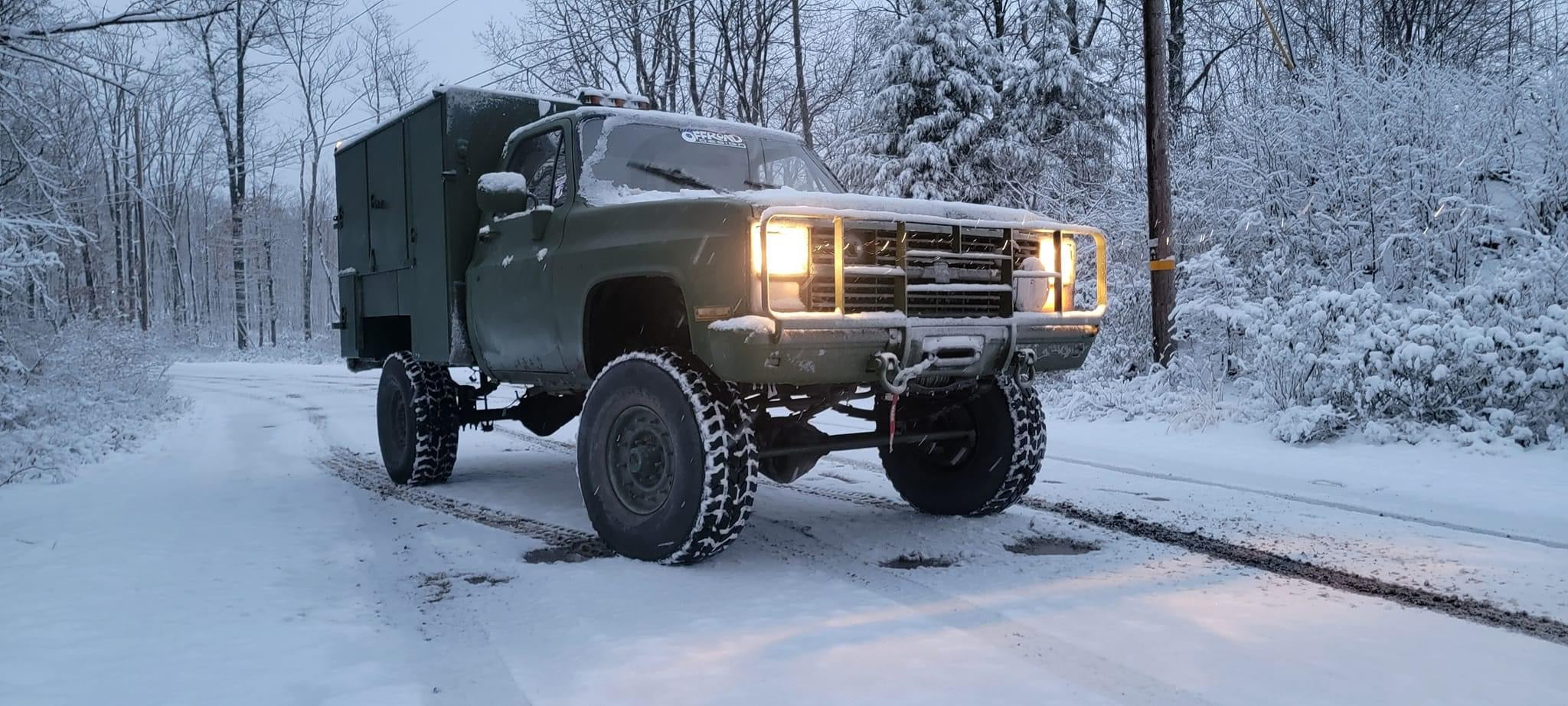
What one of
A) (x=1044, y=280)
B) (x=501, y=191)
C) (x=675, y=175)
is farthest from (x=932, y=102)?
(x=501, y=191)

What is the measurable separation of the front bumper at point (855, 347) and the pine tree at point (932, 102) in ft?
41.1

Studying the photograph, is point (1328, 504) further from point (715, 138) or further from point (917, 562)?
point (715, 138)

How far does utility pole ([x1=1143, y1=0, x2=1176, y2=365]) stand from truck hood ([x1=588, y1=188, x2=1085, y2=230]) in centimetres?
623

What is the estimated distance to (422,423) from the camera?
6.80 metres

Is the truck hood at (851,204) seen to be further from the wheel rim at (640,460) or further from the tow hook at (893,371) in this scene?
the wheel rim at (640,460)

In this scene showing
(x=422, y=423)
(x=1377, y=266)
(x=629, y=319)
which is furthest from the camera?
(x=1377, y=266)

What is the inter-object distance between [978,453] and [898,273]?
5.10 feet

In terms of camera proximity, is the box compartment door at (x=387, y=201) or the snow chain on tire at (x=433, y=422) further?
the box compartment door at (x=387, y=201)

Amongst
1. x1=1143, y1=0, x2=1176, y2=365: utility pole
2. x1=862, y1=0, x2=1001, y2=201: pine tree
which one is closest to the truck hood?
x1=1143, y1=0, x2=1176, y2=365: utility pole

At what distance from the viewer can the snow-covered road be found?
9.58 ft

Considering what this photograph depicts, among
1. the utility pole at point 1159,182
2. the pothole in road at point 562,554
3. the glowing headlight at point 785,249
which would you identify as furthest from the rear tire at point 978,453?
the utility pole at point 1159,182

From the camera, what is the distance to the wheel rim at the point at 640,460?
4480 mm

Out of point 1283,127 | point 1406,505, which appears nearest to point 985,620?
point 1406,505

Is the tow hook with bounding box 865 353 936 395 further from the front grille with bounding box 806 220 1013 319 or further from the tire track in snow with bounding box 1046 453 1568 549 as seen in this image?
the tire track in snow with bounding box 1046 453 1568 549
